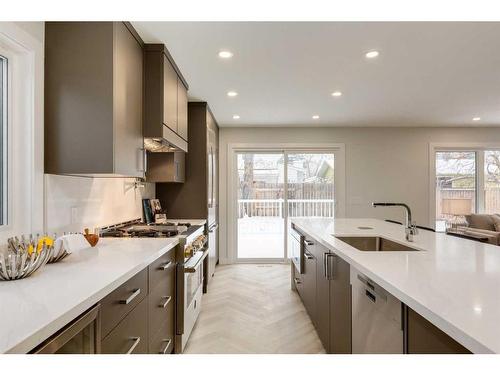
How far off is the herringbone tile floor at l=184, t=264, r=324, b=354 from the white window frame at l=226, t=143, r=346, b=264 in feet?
3.21

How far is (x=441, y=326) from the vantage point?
833mm

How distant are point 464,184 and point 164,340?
568 cm

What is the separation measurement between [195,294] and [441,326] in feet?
7.14

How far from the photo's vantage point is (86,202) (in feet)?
7.15

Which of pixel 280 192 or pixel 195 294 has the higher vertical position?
pixel 280 192

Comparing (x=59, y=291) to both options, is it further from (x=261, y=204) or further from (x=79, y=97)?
(x=261, y=204)

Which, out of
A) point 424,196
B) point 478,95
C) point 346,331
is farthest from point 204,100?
point 424,196

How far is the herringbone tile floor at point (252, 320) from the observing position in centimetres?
238

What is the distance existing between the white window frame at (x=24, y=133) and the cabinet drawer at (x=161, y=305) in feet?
2.50

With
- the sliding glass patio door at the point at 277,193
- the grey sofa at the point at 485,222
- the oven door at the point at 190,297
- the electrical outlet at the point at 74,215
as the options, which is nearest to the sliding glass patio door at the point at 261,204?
the sliding glass patio door at the point at 277,193

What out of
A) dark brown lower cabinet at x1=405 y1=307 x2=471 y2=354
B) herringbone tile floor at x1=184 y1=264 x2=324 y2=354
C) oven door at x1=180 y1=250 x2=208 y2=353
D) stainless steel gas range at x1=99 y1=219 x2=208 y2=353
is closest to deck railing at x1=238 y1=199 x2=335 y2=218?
herringbone tile floor at x1=184 y1=264 x2=324 y2=354

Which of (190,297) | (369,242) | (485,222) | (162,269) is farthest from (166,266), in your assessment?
(485,222)
